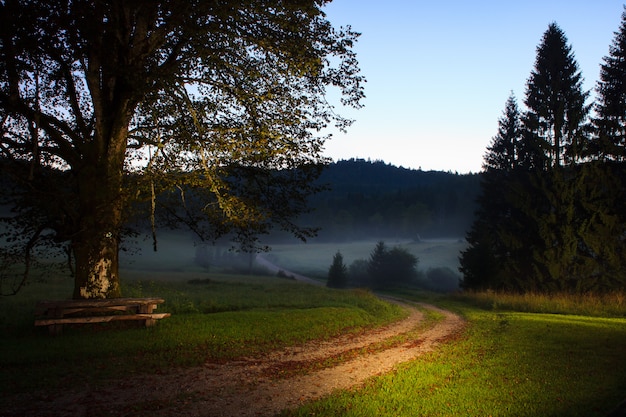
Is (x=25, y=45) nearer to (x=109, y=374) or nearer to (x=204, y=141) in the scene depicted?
(x=204, y=141)

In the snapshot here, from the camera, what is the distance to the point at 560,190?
2712 cm

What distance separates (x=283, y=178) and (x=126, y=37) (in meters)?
6.70

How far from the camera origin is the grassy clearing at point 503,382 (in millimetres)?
6824

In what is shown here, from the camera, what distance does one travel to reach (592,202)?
26.5 meters

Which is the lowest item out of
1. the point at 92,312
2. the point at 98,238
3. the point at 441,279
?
the point at 441,279

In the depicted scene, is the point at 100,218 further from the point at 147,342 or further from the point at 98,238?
the point at 147,342

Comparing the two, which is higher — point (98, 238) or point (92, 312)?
point (98, 238)

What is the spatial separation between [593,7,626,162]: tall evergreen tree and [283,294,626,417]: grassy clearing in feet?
73.3

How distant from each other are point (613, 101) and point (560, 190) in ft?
36.2

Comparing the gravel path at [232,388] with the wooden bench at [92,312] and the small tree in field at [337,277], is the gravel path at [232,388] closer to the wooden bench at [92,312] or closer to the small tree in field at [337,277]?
the wooden bench at [92,312]

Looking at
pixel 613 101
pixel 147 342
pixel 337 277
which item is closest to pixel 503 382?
pixel 147 342

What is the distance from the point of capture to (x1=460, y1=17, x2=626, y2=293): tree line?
26.2 m

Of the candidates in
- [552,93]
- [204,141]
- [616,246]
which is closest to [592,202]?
[616,246]

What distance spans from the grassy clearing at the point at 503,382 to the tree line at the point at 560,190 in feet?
48.7
